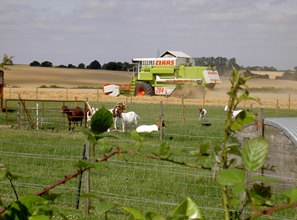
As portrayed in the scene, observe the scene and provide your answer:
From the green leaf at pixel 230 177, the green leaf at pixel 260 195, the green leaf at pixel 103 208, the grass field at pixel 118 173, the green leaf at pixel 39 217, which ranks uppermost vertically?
the green leaf at pixel 230 177

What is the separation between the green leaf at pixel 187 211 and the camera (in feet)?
2.88

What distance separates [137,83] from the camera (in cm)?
4203

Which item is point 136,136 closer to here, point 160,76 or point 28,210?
point 28,210

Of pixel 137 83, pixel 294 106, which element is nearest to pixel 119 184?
pixel 294 106

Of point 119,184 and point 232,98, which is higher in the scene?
point 232,98

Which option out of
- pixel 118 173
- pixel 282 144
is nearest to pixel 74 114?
pixel 118 173

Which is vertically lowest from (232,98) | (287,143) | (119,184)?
(119,184)

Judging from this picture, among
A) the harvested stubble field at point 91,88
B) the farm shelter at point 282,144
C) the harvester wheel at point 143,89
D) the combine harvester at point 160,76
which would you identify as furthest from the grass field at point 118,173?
the harvester wheel at point 143,89

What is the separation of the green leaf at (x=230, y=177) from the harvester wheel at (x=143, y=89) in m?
40.7

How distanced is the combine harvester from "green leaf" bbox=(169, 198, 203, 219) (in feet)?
125

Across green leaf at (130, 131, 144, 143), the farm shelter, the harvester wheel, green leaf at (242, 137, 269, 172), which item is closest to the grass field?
green leaf at (130, 131, 144, 143)

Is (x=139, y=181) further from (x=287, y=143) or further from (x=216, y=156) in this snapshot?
(x=216, y=156)

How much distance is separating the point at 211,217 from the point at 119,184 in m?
2.66

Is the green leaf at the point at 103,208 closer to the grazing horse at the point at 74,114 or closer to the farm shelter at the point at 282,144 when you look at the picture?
the farm shelter at the point at 282,144
